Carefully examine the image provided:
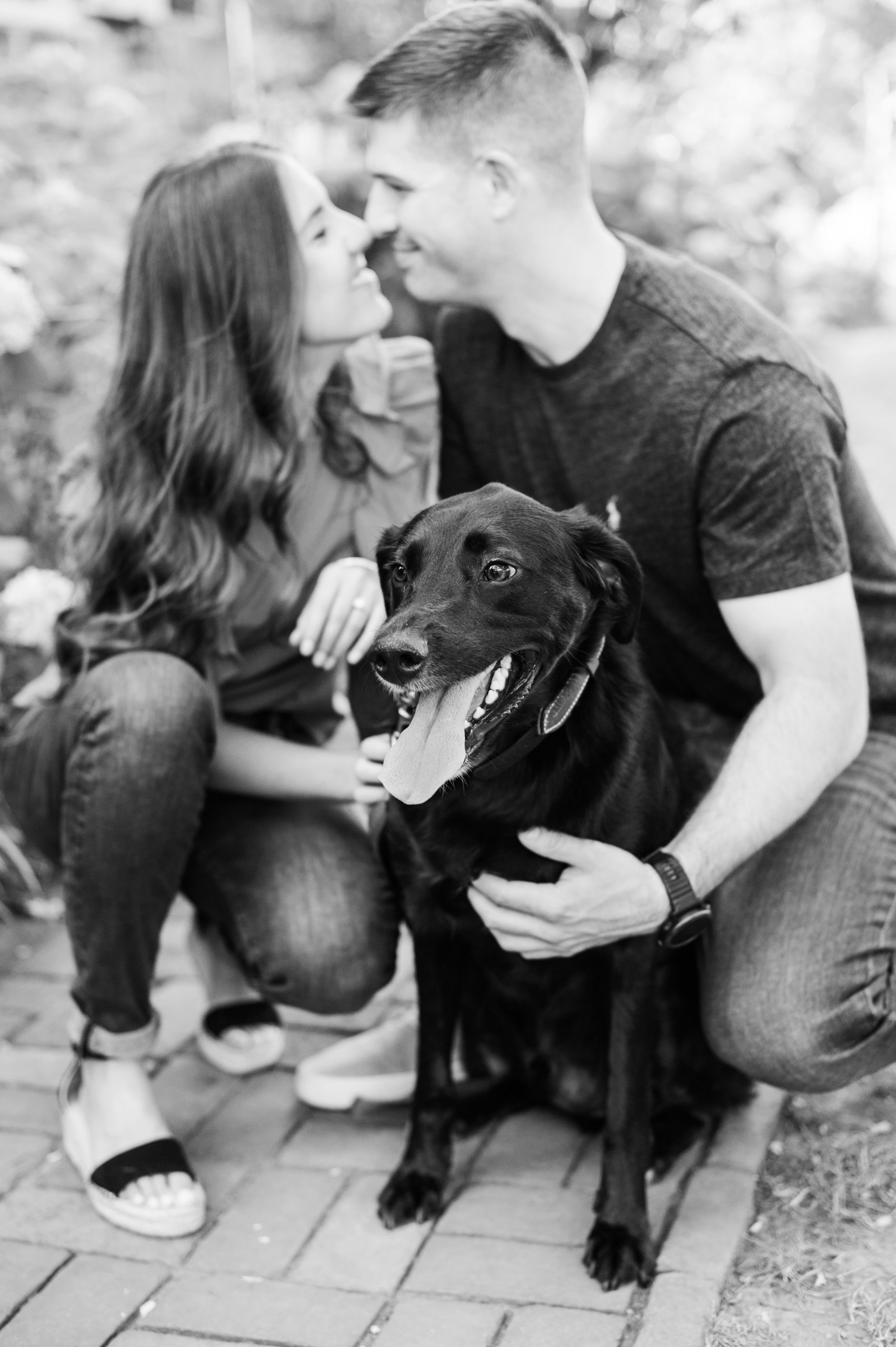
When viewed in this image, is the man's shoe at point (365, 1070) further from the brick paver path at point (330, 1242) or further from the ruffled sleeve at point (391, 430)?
the ruffled sleeve at point (391, 430)

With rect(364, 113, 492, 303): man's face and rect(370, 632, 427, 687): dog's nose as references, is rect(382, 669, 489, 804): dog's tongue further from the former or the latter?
rect(364, 113, 492, 303): man's face

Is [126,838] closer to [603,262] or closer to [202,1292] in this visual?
[202,1292]

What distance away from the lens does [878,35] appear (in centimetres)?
757

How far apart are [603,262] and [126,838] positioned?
128cm

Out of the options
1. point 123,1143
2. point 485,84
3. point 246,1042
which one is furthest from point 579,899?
point 485,84

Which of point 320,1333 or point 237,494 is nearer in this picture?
point 320,1333

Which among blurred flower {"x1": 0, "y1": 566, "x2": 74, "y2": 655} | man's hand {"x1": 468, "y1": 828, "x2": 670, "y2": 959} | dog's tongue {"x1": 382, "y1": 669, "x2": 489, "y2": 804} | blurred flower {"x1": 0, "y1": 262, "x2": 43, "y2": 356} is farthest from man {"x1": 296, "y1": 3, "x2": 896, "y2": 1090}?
blurred flower {"x1": 0, "y1": 566, "x2": 74, "y2": 655}

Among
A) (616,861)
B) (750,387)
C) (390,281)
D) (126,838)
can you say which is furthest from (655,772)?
(390,281)

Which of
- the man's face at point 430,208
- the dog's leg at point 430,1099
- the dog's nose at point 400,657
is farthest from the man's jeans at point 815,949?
the man's face at point 430,208

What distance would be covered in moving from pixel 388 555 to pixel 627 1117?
91cm

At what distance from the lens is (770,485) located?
2.17 metres

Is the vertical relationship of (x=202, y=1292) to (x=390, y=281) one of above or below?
below

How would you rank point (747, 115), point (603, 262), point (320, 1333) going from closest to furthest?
point (320, 1333)
point (603, 262)
point (747, 115)

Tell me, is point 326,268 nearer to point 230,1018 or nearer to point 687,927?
point 687,927
